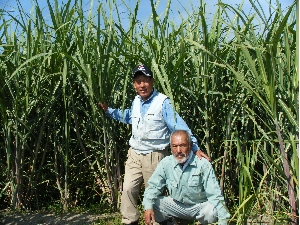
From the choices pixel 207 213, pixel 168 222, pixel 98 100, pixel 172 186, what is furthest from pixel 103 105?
pixel 207 213

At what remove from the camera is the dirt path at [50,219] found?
349 centimetres

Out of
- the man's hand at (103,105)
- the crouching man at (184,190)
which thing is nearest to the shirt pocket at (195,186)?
the crouching man at (184,190)

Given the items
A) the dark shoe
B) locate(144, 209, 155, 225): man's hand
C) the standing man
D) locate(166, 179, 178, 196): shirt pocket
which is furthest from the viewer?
the standing man

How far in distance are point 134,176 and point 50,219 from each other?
0.75 metres

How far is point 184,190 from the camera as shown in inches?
114

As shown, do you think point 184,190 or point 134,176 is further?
point 134,176

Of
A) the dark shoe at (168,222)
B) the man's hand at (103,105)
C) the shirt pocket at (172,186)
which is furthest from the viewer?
the man's hand at (103,105)

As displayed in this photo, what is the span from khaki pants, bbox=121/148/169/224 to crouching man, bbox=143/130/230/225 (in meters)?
0.26

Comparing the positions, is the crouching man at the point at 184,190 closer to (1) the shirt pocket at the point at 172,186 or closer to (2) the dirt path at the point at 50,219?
(1) the shirt pocket at the point at 172,186

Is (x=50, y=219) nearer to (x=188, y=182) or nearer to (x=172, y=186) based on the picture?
(x=172, y=186)

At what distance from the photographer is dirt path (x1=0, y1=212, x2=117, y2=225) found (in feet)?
11.4

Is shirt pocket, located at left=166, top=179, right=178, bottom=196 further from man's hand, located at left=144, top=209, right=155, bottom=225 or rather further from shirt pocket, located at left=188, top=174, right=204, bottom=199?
A: man's hand, located at left=144, top=209, right=155, bottom=225

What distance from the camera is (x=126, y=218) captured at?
3.24 m

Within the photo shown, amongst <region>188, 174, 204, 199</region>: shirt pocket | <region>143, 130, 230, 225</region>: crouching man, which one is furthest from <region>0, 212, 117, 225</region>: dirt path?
<region>188, 174, 204, 199</region>: shirt pocket
